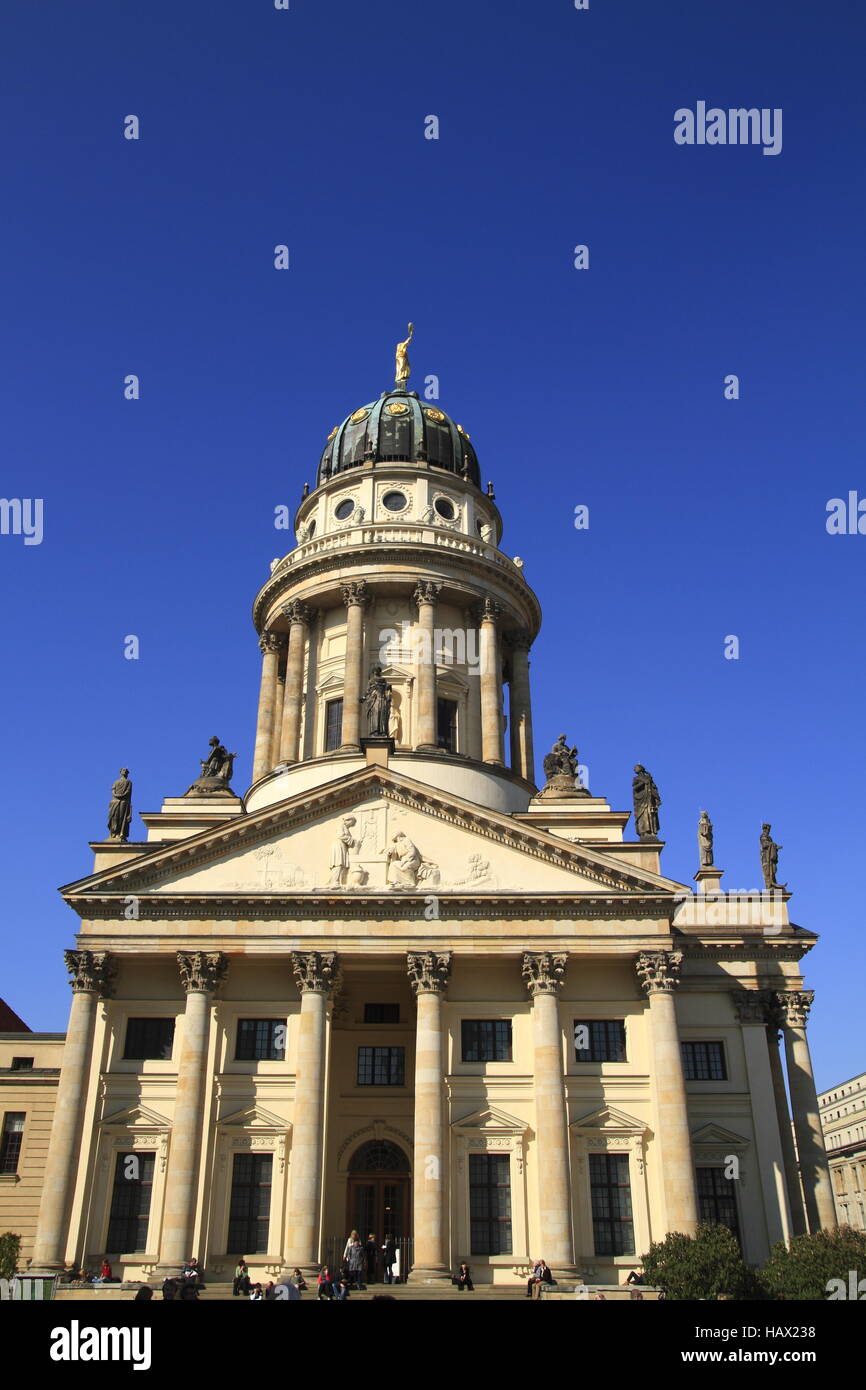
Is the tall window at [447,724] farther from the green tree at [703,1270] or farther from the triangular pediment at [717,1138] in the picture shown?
the green tree at [703,1270]

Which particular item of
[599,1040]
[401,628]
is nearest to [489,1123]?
[599,1040]

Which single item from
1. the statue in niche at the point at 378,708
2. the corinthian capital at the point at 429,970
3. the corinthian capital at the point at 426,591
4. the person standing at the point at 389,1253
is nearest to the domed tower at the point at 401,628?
the corinthian capital at the point at 426,591

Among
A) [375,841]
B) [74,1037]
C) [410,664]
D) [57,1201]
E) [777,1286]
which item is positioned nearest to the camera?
[777,1286]

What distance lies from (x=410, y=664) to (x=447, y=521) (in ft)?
29.1

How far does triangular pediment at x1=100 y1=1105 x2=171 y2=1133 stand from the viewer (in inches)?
1382

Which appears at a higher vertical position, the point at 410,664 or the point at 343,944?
the point at 410,664

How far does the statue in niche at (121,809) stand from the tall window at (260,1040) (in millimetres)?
9451

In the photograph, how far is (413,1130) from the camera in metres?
36.5

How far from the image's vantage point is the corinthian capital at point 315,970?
35500 millimetres

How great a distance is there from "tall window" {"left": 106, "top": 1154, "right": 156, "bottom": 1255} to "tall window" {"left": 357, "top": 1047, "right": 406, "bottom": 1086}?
737 centimetres

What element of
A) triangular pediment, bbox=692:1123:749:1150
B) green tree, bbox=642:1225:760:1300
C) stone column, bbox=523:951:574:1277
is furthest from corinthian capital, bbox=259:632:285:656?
green tree, bbox=642:1225:760:1300

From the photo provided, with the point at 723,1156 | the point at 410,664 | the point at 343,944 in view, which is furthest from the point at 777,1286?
the point at 410,664
